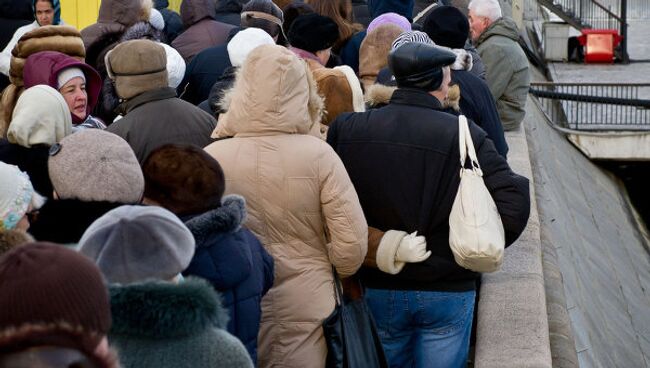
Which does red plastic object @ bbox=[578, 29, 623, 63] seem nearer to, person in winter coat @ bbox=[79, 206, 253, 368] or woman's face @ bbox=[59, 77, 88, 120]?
woman's face @ bbox=[59, 77, 88, 120]

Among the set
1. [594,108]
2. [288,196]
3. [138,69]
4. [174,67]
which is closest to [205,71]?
[174,67]

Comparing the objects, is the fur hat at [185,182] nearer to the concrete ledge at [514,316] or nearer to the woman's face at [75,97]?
the woman's face at [75,97]

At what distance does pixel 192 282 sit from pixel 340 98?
3288mm

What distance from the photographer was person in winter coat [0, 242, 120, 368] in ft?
9.36

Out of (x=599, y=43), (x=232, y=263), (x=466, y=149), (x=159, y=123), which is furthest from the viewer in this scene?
(x=599, y=43)

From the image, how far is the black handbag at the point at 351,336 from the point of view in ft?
18.3

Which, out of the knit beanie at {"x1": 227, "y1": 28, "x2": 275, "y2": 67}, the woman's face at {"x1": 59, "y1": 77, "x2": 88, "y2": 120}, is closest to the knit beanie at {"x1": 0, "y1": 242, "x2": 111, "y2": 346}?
the woman's face at {"x1": 59, "y1": 77, "x2": 88, "y2": 120}

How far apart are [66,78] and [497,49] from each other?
4.80 metres

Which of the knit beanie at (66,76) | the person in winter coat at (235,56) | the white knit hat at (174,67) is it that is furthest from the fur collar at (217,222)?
the white knit hat at (174,67)

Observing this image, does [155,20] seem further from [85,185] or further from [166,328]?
[166,328]

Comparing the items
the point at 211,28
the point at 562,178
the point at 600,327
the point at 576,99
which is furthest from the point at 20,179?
the point at 576,99

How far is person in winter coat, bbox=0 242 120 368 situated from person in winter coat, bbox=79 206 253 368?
1.87ft

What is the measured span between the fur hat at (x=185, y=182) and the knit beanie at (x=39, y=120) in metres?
1.19

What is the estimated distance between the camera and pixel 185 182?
4.71 metres
